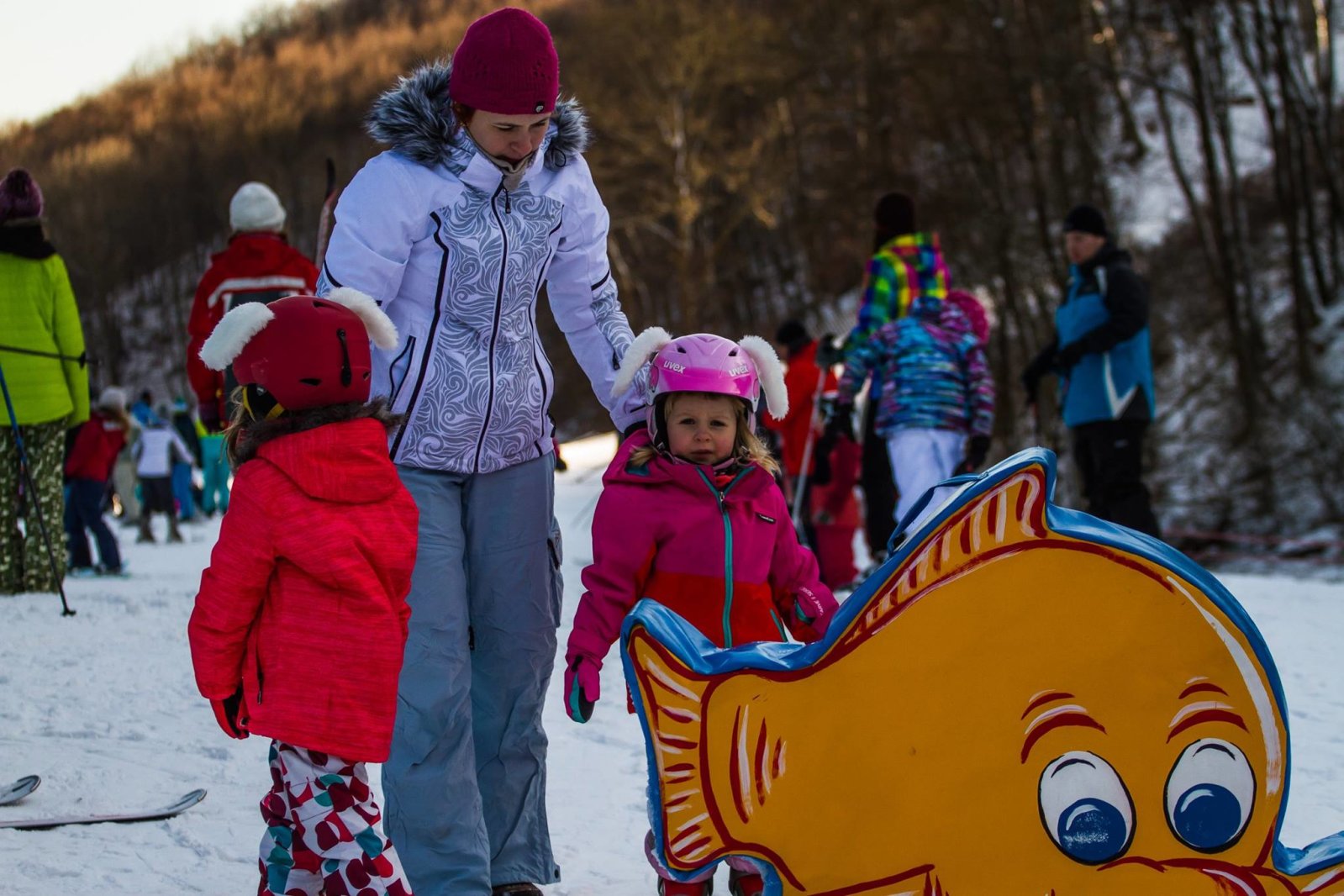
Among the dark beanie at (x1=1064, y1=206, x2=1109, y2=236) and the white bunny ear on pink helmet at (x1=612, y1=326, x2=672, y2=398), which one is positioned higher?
the dark beanie at (x1=1064, y1=206, x2=1109, y2=236)

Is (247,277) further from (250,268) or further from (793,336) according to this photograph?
(793,336)

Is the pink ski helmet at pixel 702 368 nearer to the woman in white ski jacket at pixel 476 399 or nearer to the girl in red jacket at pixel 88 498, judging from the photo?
the woman in white ski jacket at pixel 476 399

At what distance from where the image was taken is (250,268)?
243 inches

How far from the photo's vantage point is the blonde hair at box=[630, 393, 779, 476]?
3219 millimetres

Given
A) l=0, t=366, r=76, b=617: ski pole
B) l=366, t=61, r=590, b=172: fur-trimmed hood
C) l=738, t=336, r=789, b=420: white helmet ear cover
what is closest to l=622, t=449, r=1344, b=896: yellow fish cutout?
l=738, t=336, r=789, b=420: white helmet ear cover

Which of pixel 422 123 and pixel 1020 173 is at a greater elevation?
pixel 1020 173

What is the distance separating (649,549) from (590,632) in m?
0.25

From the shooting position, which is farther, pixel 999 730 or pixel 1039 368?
pixel 1039 368

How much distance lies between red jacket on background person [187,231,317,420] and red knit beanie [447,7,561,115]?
3186 mm

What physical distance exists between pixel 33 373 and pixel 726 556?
553 centimetres

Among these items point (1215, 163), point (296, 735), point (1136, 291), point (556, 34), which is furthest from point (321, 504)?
point (556, 34)

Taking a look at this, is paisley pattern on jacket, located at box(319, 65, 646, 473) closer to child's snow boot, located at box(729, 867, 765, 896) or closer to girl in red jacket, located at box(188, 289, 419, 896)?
girl in red jacket, located at box(188, 289, 419, 896)

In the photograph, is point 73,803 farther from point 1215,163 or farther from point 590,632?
point 1215,163

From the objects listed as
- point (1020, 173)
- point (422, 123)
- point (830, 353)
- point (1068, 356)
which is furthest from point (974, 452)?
point (1020, 173)
